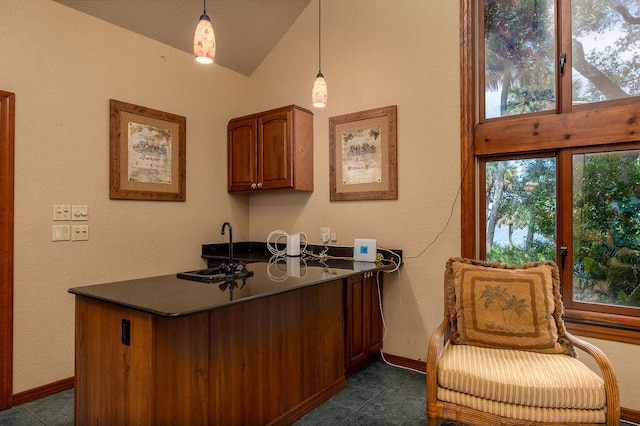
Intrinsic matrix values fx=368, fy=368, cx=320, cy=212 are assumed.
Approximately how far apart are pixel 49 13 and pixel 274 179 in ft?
6.56

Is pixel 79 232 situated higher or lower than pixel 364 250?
higher

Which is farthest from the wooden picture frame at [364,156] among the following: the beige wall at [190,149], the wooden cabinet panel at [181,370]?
the wooden cabinet panel at [181,370]

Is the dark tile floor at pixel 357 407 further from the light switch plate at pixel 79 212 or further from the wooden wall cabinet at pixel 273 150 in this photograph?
the wooden wall cabinet at pixel 273 150

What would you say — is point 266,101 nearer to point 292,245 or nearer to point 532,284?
point 292,245

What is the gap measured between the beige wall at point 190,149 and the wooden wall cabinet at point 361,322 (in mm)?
143

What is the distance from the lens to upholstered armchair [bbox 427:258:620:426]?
159 cm

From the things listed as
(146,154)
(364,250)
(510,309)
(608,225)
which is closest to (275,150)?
(146,154)

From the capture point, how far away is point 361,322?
2762 millimetres

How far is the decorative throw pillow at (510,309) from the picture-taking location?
6.34 ft

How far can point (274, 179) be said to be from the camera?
11.0 ft

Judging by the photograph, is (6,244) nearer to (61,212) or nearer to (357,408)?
(61,212)

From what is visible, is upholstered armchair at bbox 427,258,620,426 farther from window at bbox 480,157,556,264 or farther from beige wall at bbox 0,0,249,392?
beige wall at bbox 0,0,249,392

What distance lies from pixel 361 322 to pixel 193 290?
1439 millimetres

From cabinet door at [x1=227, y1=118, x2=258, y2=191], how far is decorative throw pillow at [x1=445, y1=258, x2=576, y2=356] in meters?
2.19
